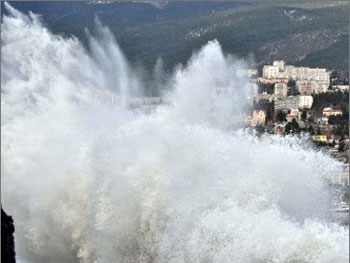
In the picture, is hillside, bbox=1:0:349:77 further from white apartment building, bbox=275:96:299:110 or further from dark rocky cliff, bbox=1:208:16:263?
dark rocky cliff, bbox=1:208:16:263

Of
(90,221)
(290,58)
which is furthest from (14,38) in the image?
(290,58)

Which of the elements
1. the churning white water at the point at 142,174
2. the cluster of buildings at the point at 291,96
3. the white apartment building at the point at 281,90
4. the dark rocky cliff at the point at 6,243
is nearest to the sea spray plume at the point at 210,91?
the churning white water at the point at 142,174

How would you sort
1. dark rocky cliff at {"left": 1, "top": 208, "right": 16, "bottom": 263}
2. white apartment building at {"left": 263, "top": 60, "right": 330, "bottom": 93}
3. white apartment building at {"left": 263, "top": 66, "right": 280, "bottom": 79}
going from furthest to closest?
Answer: white apartment building at {"left": 263, "top": 66, "right": 280, "bottom": 79} < white apartment building at {"left": 263, "top": 60, "right": 330, "bottom": 93} < dark rocky cliff at {"left": 1, "top": 208, "right": 16, "bottom": 263}

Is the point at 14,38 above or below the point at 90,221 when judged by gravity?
above

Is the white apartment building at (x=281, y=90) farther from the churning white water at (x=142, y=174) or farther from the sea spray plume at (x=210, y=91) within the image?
the churning white water at (x=142, y=174)

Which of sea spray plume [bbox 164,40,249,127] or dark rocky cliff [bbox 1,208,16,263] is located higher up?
sea spray plume [bbox 164,40,249,127]

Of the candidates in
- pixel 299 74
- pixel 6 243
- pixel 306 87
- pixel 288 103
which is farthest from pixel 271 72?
pixel 6 243

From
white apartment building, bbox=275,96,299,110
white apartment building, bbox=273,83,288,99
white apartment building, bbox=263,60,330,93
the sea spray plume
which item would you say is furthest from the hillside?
white apartment building, bbox=275,96,299,110

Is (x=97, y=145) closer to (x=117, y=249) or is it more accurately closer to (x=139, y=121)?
(x=139, y=121)

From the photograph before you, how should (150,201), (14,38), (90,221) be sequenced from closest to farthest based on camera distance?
1. (150,201)
2. (90,221)
3. (14,38)
